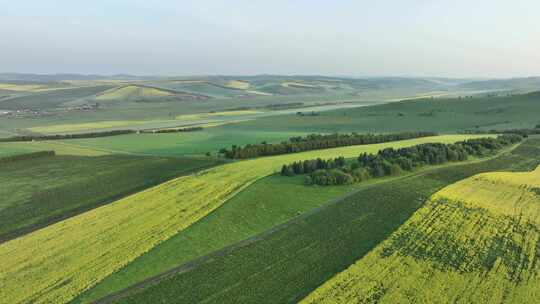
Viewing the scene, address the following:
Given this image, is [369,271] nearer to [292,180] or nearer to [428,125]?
[292,180]

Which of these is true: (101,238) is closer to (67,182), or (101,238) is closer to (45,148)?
(67,182)

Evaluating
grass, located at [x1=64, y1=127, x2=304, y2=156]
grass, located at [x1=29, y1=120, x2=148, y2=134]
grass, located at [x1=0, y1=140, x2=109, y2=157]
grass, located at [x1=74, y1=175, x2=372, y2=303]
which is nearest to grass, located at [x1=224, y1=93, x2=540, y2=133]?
grass, located at [x1=64, y1=127, x2=304, y2=156]

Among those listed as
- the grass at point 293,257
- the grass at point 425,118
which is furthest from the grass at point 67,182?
the grass at point 425,118

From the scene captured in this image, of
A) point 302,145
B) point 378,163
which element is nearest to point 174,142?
point 302,145

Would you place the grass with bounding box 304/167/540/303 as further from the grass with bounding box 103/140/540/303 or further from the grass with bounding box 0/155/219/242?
the grass with bounding box 0/155/219/242

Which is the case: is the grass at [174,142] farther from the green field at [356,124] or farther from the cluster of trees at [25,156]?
the cluster of trees at [25,156]
